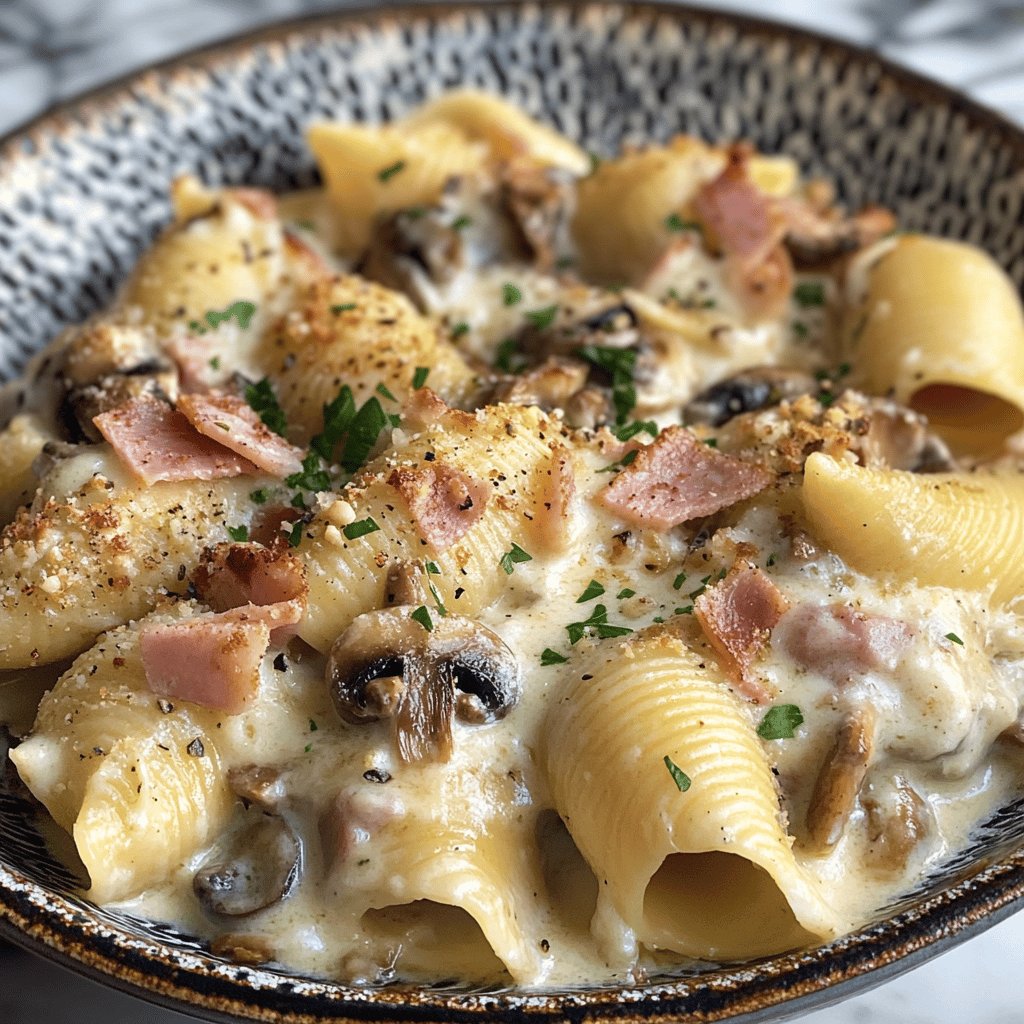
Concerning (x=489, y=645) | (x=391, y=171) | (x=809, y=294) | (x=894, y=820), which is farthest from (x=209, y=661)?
(x=809, y=294)

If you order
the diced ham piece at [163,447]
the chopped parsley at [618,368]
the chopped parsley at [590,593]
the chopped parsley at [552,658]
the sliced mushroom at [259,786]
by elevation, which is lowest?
the sliced mushroom at [259,786]

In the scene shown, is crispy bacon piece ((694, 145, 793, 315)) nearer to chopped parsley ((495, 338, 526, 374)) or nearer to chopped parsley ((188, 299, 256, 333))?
chopped parsley ((495, 338, 526, 374))

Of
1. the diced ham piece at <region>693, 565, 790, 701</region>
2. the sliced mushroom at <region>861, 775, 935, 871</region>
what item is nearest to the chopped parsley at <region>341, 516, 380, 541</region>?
the diced ham piece at <region>693, 565, 790, 701</region>

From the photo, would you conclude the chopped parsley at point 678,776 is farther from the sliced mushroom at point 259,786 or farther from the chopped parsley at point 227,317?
the chopped parsley at point 227,317

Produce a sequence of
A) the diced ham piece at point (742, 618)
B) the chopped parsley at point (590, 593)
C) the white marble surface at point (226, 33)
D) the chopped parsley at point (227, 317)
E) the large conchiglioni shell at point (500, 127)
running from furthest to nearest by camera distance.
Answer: the white marble surface at point (226, 33) < the large conchiglioni shell at point (500, 127) < the chopped parsley at point (227, 317) < the chopped parsley at point (590, 593) < the diced ham piece at point (742, 618)

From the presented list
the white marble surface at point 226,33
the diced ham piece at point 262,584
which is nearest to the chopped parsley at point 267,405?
the diced ham piece at point 262,584

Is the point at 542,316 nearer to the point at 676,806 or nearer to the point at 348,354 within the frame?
the point at 348,354

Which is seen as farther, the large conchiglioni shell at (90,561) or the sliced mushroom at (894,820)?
the large conchiglioni shell at (90,561)
